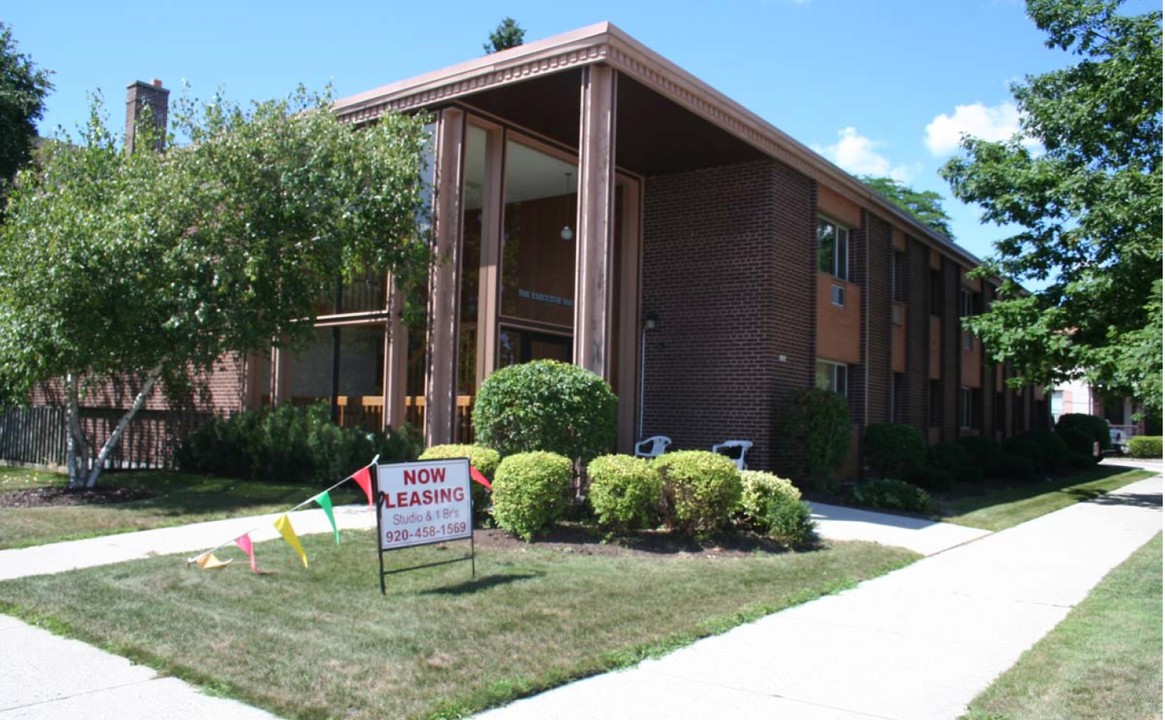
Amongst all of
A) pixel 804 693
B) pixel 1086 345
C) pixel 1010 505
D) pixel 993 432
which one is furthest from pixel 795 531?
pixel 993 432

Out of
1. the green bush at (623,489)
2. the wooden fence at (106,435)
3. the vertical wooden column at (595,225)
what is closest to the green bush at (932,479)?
the vertical wooden column at (595,225)

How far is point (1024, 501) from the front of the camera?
1638cm

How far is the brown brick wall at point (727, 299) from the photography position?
15.1 metres

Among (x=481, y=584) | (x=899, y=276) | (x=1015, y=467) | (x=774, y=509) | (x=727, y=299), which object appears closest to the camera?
(x=481, y=584)

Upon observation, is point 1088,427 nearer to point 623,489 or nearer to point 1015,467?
point 1015,467

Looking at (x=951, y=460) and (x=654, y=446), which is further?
(x=951, y=460)

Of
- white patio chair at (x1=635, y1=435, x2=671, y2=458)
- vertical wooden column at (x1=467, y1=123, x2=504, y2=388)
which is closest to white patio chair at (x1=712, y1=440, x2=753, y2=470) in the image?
white patio chair at (x1=635, y1=435, x2=671, y2=458)

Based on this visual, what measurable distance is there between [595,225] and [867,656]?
7.21 metres

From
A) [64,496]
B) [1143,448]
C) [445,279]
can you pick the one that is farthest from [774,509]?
[1143,448]

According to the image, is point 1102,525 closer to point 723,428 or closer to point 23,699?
point 723,428

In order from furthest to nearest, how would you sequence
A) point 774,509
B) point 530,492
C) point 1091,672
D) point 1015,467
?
point 1015,467
point 774,509
point 530,492
point 1091,672

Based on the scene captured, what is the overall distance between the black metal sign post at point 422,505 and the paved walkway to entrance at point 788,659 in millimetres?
2193

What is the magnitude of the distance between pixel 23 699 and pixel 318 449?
334 inches

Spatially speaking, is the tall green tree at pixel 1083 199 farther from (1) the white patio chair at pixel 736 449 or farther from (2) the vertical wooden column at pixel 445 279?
(2) the vertical wooden column at pixel 445 279
